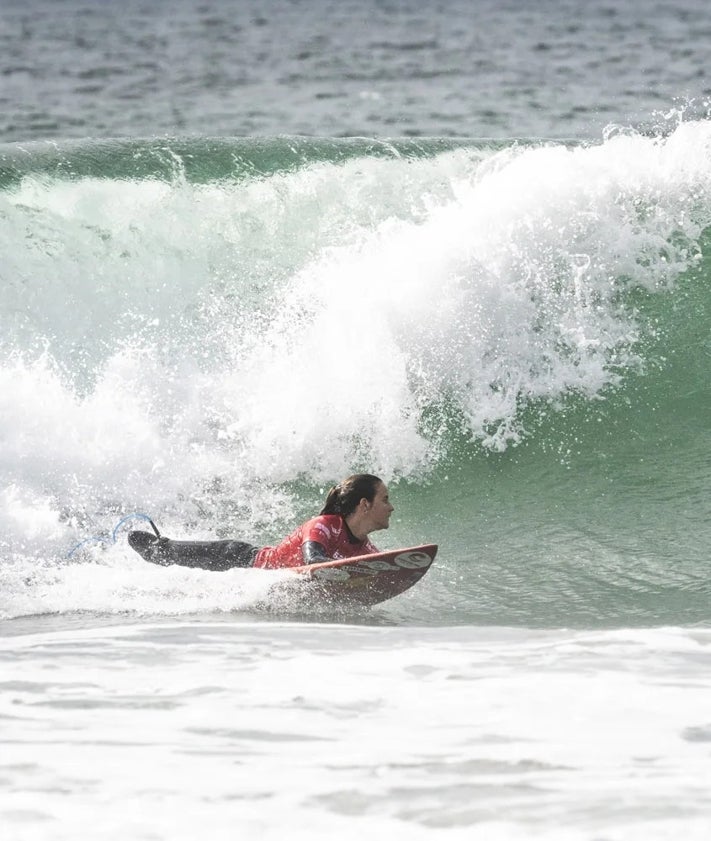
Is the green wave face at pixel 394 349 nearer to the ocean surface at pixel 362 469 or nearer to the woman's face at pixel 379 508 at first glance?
the ocean surface at pixel 362 469

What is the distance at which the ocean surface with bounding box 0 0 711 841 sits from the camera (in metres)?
4.47

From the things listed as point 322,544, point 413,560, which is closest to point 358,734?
point 413,560

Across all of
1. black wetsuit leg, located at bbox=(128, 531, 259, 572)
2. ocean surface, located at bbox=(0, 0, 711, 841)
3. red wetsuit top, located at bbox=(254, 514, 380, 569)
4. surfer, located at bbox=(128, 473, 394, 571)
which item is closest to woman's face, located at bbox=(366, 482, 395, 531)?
surfer, located at bbox=(128, 473, 394, 571)

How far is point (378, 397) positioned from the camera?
31.0 feet

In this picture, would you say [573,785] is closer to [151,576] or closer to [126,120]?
[151,576]

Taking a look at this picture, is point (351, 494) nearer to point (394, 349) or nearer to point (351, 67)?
point (394, 349)

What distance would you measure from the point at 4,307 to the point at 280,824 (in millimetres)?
7900

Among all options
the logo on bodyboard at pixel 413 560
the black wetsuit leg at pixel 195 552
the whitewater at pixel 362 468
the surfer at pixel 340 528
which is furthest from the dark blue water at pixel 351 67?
the logo on bodyboard at pixel 413 560

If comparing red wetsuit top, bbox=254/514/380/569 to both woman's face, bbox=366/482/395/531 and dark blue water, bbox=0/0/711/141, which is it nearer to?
woman's face, bbox=366/482/395/531

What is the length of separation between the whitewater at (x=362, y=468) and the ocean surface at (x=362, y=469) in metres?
0.02

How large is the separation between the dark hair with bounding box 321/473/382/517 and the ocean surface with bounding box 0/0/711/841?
0.57 meters

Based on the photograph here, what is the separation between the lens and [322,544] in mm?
6863

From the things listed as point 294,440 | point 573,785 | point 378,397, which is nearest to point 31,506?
point 294,440

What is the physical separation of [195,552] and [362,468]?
2055 millimetres
